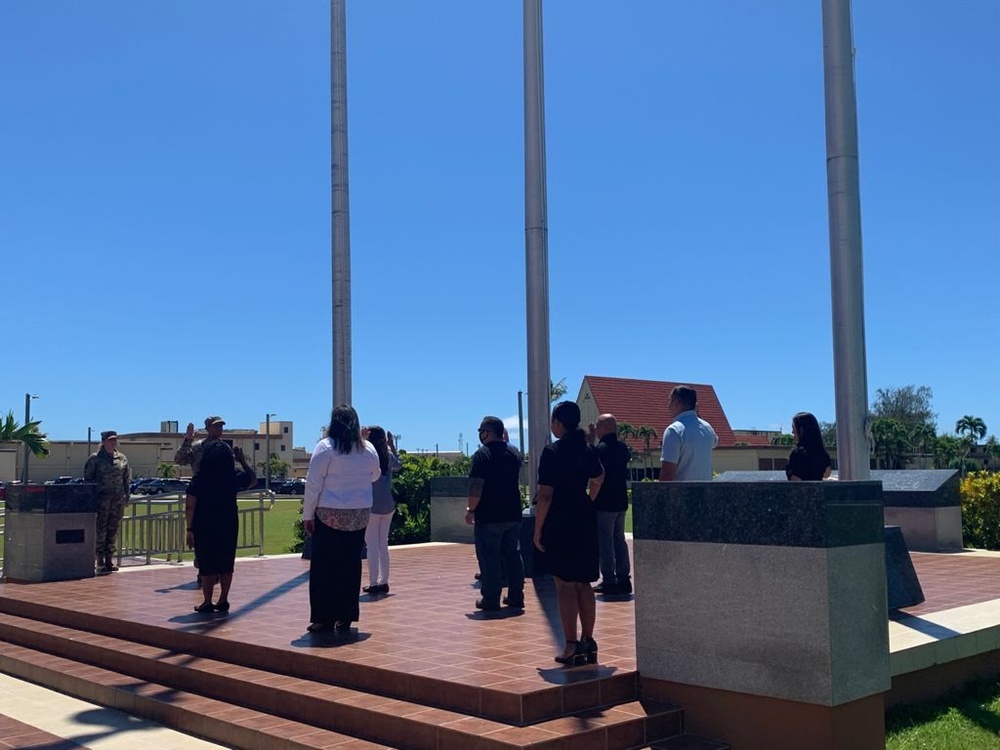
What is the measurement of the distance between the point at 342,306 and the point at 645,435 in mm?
56305

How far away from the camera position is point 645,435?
222 ft

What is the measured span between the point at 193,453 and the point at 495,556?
3116mm

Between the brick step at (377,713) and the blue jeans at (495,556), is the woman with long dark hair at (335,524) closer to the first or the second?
the brick step at (377,713)

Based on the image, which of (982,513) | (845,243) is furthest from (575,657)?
(982,513)

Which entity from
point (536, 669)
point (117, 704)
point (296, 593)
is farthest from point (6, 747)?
point (296, 593)

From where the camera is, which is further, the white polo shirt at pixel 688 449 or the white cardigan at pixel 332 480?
the white cardigan at pixel 332 480

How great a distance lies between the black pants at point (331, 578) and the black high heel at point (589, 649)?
231 centimetres

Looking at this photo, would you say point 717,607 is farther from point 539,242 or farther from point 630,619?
point 539,242

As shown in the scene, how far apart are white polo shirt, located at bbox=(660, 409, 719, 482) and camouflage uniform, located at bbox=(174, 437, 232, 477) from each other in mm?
4292

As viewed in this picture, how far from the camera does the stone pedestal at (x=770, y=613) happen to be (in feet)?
17.5

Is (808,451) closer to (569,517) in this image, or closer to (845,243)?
(845,243)

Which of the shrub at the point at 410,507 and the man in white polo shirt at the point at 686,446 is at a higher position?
the man in white polo shirt at the point at 686,446

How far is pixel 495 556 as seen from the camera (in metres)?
8.73

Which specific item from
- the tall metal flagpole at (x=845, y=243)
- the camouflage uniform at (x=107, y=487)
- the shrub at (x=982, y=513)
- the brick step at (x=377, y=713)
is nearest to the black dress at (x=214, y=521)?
the brick step at (x=377, y=713)
